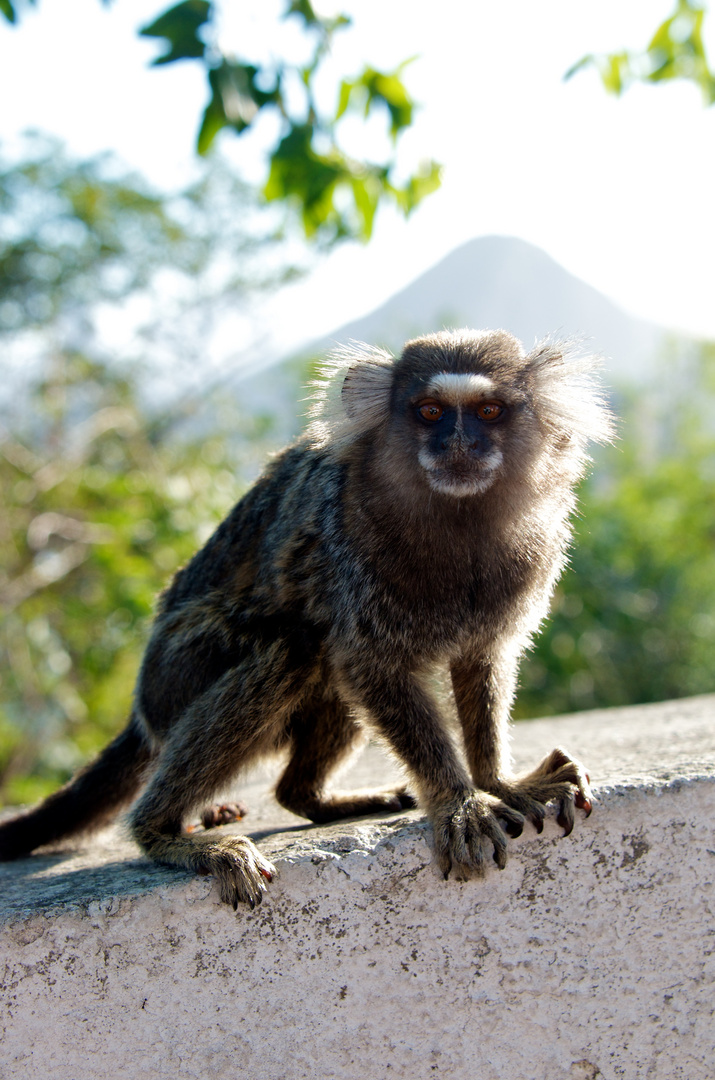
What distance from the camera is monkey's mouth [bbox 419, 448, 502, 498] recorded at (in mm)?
2053

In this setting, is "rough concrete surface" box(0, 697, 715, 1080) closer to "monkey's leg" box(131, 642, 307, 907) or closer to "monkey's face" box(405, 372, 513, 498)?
"monkey's leg" box(131, 642, 307, 907)

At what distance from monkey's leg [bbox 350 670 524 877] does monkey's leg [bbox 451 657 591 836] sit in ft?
0.33

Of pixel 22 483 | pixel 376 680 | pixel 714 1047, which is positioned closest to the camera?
pixel 714 1047

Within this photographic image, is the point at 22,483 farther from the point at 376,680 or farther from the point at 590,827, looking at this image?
the point at 590,827

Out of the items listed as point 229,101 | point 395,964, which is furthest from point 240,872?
point 229,101

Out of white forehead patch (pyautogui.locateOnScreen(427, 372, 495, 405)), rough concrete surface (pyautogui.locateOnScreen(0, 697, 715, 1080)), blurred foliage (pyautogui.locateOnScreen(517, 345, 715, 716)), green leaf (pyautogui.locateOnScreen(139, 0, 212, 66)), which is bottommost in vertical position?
blurred foliage (pyautogui.locateOnScreen(517, 345, 715, 716))

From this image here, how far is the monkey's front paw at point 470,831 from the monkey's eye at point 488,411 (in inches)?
36.2

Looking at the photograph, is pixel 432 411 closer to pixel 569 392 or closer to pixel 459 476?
pixel 459 476

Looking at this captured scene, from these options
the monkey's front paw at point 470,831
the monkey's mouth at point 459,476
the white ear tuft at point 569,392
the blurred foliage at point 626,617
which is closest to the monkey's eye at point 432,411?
the monkey's mouth at point 459,476

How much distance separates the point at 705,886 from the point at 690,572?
6.01m

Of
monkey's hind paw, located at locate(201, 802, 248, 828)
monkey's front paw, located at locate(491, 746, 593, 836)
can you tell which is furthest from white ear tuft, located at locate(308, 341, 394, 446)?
monkey's hind paw, located at locate(201, 802, 248, 828)

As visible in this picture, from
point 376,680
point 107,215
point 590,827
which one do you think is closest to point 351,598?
point 376,680

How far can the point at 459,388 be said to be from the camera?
82.2 inches

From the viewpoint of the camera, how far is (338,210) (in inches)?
122
